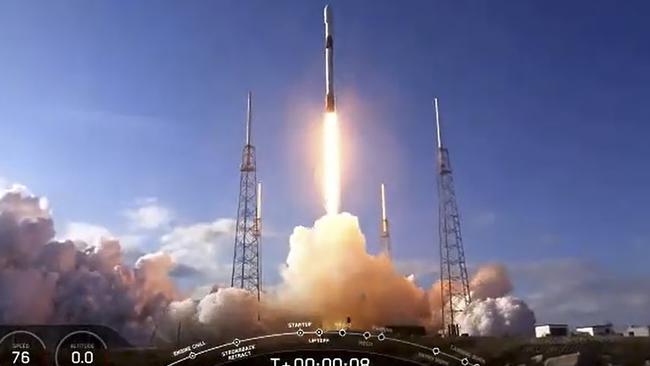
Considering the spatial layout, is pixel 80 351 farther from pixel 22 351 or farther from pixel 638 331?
pixel 638 331

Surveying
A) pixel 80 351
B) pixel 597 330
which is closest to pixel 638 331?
pixel 597 330

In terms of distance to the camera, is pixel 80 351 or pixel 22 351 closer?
pixel 22 351

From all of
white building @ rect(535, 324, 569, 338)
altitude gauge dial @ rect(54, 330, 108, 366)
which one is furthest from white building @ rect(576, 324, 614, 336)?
altitude gauge dial @ rect(54, 330, 108, 366)

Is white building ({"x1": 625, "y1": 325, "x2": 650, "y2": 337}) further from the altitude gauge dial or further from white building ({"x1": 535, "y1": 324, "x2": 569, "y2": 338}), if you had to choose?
the altitude gauge dial

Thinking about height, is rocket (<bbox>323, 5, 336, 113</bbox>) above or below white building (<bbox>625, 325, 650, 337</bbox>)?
above

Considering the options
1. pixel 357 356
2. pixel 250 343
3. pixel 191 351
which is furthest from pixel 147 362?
pixel 357 356

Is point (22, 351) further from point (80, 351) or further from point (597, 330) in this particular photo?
point (597, 330)

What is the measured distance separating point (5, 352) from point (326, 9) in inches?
2327

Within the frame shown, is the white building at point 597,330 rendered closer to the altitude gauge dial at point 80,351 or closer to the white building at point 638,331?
the white building at point 638,331

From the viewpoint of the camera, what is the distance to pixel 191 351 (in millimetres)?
85062

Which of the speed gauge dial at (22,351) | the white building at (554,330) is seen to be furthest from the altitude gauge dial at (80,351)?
the white building at (554,330)

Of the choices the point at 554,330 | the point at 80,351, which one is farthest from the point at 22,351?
the point at 554,330

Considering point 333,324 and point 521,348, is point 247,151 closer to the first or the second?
point 333,324

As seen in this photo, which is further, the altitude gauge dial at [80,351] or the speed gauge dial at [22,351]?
the altitude gauge dial at [80,351]
